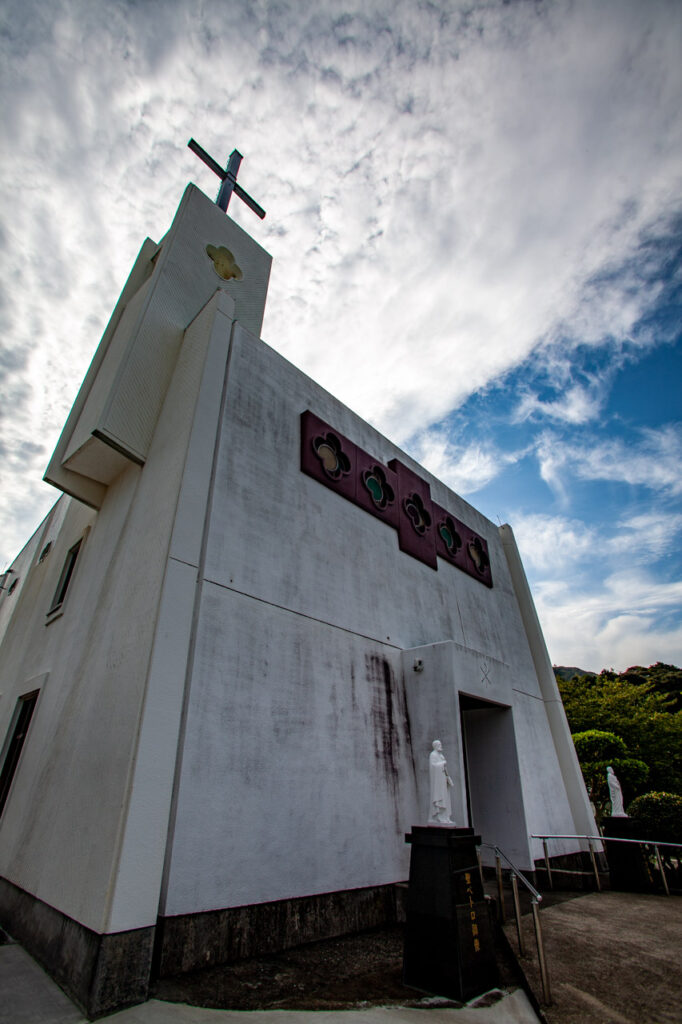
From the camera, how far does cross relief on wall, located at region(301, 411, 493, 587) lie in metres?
9.89

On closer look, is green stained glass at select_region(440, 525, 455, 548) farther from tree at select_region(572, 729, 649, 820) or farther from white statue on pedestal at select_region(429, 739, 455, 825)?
tree at select_region(572, 729, 649, 820)

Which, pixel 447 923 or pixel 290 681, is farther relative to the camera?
pixel 290 681

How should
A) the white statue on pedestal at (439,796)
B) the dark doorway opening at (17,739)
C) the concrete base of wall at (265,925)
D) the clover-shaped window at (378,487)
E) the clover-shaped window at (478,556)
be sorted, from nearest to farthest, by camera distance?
the concrete base of wall at (265,925) < the white statue on pedestal at (439,796) < the dark doorway opening at (17,739) < the clover-shaped window at (378,487) < the clover-shaped window at (478,556)

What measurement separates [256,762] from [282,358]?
738 cm

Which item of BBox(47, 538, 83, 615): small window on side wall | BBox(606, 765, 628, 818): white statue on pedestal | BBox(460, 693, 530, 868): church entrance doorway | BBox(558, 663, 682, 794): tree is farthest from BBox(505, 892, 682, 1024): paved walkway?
BBox(558, 663, 682, 794): tree

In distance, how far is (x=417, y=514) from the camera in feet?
41.2

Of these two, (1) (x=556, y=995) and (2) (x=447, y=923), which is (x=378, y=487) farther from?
(1) (x=556, y=995)

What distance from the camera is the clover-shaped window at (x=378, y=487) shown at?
11.1 metres

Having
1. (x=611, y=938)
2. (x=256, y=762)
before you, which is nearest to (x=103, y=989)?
(x=256, y=762)

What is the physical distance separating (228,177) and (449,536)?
11832 mm

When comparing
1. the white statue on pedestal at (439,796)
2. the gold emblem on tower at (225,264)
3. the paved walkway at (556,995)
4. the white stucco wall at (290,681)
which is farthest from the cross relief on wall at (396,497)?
the paved walkway at (556,995)

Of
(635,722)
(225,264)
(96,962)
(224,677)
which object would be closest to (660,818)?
(635,722)

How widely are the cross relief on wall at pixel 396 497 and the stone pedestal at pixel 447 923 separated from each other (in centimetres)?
618

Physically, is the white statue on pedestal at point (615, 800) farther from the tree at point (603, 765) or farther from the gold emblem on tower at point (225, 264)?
the gold emblem on tower at point (225, 264)
